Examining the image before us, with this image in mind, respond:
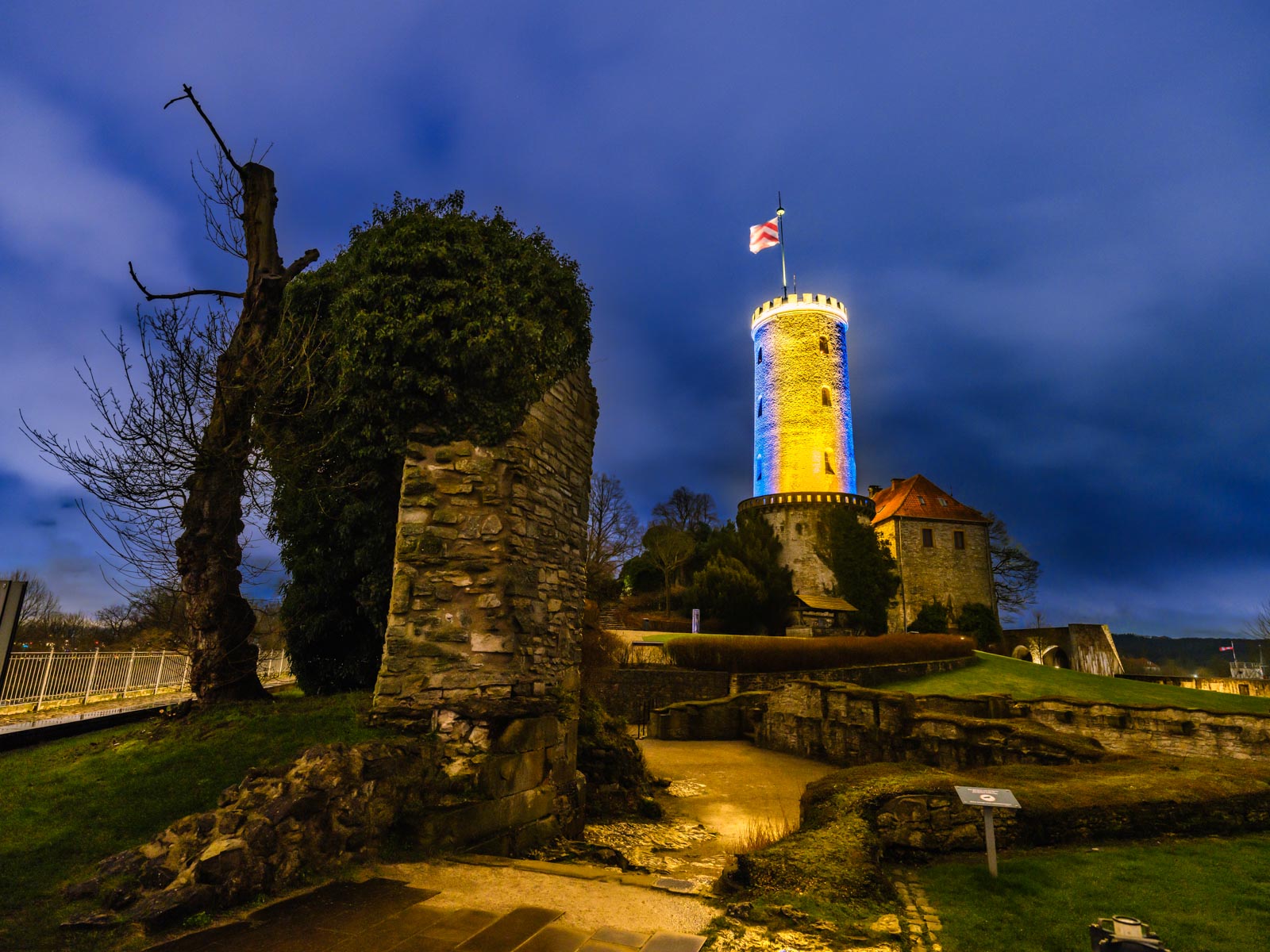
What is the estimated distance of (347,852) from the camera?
15.7 ft

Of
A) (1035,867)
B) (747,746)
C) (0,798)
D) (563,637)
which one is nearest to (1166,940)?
(1035,867)

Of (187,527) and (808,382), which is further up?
(808,382)

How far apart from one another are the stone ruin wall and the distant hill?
5714cm

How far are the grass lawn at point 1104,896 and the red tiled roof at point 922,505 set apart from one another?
3167 centimetres

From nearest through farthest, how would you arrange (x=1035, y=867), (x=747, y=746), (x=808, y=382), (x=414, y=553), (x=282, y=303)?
1. (x=1035, y=867)
2. (x=414, y=553)
3. (x=282, y=303)
4. (x=747, y=746)
5. (x=808, y=382)

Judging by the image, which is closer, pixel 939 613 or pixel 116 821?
pixel 116 821

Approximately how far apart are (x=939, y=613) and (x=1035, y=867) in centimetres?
3068

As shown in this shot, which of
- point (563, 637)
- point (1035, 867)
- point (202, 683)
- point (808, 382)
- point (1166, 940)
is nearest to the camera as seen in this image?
point (1166, 940)

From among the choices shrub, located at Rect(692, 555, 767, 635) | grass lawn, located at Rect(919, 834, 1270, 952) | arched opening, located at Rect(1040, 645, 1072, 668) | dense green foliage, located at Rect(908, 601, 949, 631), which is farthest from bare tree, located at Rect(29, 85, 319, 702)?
arched opening, located at Rect(1040, 645, 1072, 668)

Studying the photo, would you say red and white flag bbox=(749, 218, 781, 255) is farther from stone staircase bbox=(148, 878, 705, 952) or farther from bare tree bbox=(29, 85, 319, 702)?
stone staircase bbox=(148, 878, 705, 952)

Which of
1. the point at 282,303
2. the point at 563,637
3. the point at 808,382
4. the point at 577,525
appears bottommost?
the point at 563,637

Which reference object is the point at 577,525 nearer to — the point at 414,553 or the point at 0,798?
the point at 414,553

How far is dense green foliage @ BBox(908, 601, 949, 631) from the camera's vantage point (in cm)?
3253

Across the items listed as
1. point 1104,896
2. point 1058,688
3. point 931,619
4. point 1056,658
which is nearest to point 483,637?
point 1104,896
